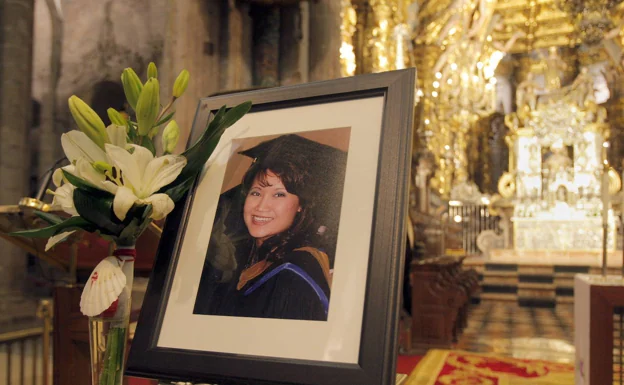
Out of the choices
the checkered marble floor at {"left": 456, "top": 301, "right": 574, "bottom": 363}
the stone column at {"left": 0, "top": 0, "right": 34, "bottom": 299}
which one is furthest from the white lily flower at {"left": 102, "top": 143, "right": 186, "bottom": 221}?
the checkered marble floor at {"left": 456, "top": 301, "right": 574, "bottom": 363}

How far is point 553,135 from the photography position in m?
16.3

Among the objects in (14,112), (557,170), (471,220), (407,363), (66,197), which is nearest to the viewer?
(66,197)

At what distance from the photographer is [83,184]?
1057mm

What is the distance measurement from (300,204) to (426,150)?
35.2 feet

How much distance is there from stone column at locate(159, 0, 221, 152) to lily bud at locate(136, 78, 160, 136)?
2.02 meters

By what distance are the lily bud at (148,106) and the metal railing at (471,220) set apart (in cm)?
1698

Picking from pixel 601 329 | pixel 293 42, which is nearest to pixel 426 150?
pixel 293 42

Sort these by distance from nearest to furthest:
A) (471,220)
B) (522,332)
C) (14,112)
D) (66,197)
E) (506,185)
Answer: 1. (66,197)
2. (14,112)
3. (522,332)
4. (506,185)
5. (471,220)

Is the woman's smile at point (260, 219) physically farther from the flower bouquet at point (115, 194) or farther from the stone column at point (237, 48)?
the stone column at point (237, 48)

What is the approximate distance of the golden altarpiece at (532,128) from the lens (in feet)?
40.0

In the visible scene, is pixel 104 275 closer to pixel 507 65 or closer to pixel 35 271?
pixel 35 271

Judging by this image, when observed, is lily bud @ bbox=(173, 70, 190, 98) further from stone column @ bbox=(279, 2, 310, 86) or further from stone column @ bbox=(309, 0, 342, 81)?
stone column @ bbox=(309, 0, 342, 81)

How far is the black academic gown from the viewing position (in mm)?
1007

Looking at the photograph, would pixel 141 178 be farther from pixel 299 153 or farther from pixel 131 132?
pixel 299 153
